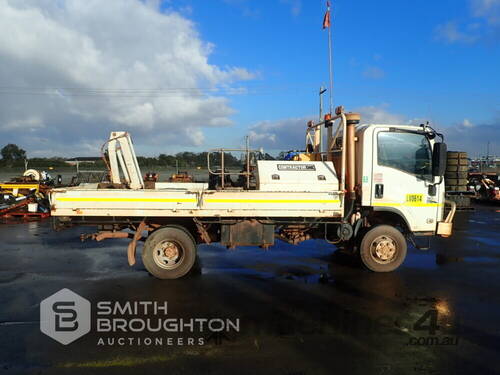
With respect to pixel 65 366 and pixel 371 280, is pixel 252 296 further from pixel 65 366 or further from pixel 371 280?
pixel 65 366

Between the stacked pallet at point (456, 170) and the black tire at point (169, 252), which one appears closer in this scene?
the black tire at point (169, 252)

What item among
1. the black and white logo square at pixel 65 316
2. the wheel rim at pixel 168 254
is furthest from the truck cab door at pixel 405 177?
the black and white logo square at pixel 65 316

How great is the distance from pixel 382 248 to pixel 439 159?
6.13 feet

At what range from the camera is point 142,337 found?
164 inches

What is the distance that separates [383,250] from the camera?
21.8ft

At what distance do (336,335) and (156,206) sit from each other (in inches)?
136

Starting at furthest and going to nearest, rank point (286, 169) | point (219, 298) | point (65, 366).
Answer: point (286, 169) < point (219, 298) < point (65, 366)

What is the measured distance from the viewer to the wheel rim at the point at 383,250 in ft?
21.7

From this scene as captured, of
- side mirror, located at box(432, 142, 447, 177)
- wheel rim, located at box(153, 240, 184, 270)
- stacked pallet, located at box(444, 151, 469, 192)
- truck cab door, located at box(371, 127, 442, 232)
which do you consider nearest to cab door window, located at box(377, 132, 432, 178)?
truck cab door, located at box(371, 127, 442, 232)

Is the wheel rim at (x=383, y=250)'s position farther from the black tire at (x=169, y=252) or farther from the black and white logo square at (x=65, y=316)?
the black and white logo square at (x=65, y=316)

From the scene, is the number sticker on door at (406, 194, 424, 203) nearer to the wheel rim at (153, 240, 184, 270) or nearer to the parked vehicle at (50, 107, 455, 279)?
the parked vehicle at (50, 107, 455, 279)

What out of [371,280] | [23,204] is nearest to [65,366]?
[371,280]

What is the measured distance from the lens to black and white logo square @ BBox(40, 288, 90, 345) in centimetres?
423

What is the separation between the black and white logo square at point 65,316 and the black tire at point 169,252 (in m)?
1.23
